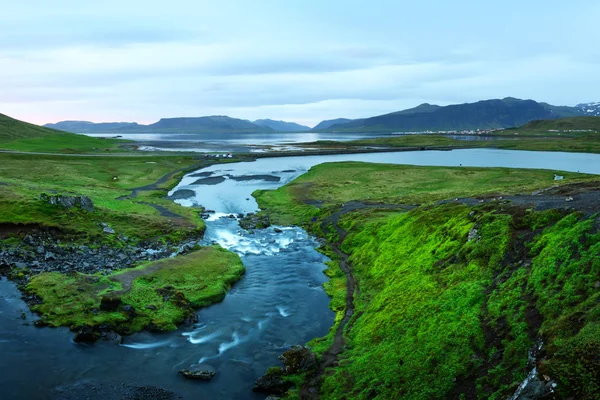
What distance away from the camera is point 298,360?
94.5 ft

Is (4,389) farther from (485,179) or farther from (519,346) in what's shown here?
(485,179)

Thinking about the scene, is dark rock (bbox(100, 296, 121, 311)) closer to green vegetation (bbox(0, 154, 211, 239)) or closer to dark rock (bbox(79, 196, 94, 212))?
green vegetation (bbox(0, 154, 211, 239))

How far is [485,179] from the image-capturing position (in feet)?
383

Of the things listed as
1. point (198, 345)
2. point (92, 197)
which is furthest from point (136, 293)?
point (92, 197)

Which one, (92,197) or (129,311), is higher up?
(92,197)

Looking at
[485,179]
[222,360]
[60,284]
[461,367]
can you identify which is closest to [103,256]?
[60,284]

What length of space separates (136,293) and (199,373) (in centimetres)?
1446

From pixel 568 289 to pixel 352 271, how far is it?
27999 mm

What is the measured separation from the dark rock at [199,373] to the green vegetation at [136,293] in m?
6.75

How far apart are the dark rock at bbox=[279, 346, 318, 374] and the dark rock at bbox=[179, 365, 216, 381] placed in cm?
527

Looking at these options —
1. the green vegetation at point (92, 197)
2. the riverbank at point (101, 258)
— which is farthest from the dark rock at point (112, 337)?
the green vegetation at point (92, 197)

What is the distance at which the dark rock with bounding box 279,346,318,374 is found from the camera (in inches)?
1118

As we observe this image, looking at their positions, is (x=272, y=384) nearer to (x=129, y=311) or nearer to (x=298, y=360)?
(x=298, y=360)

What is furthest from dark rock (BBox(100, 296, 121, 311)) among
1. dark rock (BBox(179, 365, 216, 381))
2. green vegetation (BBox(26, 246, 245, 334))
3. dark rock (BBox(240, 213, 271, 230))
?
dark rock (BBox(240, 213, 271, 230))
